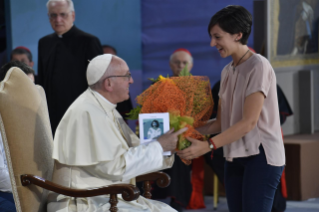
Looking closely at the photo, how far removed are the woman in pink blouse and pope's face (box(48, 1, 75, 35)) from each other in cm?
263

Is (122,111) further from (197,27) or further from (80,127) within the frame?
→ (80,127)

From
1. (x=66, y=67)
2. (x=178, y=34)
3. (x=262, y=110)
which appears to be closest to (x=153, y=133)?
(x=262, y=110)

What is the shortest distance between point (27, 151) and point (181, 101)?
3.15ft

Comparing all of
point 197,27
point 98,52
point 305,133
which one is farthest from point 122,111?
point 305,133

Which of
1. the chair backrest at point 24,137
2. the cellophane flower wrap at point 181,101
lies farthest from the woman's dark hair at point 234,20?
the chair backrest at point 24,137

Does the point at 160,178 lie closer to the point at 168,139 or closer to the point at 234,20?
the point at 168,139

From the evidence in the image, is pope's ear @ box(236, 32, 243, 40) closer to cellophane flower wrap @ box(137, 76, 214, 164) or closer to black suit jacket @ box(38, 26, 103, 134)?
cellophane flower wrap @ box(137, 76, 214, 164)

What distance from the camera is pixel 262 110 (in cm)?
253

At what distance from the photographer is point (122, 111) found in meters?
5.84

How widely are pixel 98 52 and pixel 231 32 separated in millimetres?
2504

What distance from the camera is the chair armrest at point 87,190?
240cm

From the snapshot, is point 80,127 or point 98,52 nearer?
point 80,127

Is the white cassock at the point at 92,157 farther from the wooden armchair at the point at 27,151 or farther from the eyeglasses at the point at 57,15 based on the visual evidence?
the eyeglasses at the point at 57,15

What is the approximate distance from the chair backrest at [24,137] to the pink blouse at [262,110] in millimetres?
1150
